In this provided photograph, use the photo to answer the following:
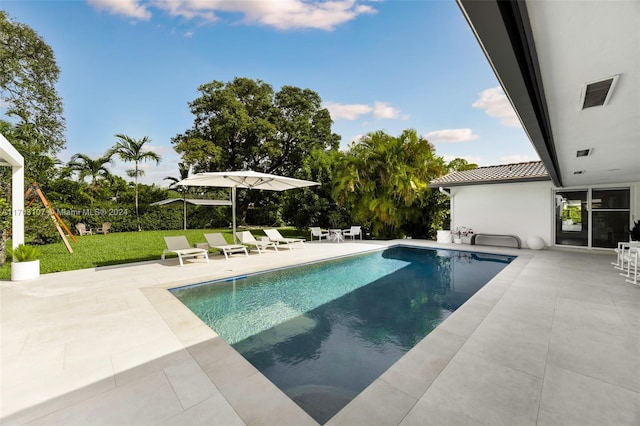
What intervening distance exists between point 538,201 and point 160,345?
15.3 meters

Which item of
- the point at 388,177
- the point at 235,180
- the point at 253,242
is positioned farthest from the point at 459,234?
the point at 235,180

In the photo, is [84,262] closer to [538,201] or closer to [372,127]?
[372,127]

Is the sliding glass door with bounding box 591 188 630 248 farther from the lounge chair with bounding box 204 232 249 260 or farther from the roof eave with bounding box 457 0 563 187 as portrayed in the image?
the lounge chair with bounding box 204 232 249 260

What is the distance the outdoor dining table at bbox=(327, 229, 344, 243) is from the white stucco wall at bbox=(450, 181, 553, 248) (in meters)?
6.08

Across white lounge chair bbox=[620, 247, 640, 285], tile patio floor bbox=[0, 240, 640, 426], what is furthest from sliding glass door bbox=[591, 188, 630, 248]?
tile patio floor bbox=[0, 240, 640, 426]

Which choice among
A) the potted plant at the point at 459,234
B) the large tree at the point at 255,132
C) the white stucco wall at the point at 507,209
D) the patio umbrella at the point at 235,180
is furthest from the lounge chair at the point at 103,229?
the white stucco wall at the point at 507,209

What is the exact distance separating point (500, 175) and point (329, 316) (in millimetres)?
12318

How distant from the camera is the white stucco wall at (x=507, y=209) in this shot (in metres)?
12.8

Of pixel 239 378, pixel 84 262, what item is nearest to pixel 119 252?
pixel 84 262

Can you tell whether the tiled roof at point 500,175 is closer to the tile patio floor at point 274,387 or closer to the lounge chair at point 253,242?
the tile patio floor at point 274,387

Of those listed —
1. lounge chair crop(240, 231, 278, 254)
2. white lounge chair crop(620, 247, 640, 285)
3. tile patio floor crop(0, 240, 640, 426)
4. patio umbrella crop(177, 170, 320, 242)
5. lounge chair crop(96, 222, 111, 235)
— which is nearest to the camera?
tile patio floor crop(0, 240, 640, 426)

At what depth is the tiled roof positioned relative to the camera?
479 inches

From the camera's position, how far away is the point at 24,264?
22.5 feet

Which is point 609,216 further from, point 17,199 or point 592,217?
point 17,199
